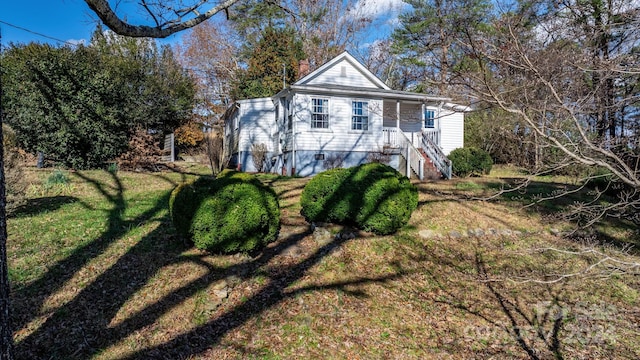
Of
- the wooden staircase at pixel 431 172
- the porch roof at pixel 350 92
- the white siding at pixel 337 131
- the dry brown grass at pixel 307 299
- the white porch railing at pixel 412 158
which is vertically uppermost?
the porch roof at pixel 350 92

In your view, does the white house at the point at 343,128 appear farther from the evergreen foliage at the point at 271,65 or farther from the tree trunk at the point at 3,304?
the tree trunk at the point at 3,304

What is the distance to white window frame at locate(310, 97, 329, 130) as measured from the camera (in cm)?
1573

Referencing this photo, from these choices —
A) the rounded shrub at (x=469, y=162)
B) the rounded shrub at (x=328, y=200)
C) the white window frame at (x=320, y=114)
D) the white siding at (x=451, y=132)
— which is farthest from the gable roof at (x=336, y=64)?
the rounded shrub at (x=328, y=200)

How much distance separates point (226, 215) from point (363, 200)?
2.75 meters

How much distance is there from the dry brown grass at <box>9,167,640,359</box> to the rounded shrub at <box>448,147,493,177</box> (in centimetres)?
772

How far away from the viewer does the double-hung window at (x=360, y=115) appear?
16.2 m

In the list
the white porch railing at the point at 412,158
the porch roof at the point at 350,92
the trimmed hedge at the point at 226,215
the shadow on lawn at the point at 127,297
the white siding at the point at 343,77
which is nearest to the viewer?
the shadow on lawn at the point at 127,297

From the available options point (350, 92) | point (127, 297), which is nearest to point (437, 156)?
point (350, 92)

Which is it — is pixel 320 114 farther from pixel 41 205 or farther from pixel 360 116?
pixel 41 205

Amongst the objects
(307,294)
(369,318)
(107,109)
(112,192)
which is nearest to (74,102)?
(107,109)

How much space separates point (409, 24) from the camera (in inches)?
994

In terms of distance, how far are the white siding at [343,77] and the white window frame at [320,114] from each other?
1609 mm

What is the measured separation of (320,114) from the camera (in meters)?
15.8

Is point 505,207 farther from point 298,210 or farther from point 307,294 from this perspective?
point 307,294
